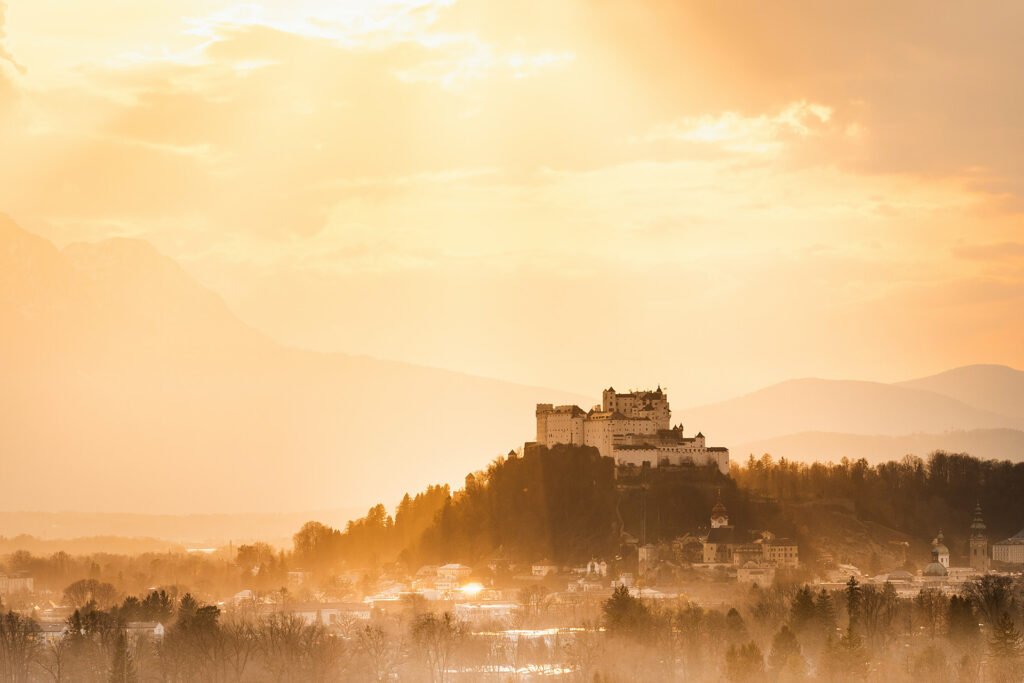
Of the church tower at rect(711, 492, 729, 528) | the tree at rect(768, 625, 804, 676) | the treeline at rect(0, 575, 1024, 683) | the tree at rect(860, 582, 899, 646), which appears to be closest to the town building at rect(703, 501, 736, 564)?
the church tower at rect(711, 492, 729, 528)

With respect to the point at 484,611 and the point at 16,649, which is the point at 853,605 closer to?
the point at 484,611

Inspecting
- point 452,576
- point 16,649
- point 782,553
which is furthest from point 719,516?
point 16,649

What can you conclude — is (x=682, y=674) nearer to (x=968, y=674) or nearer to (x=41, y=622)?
(x=968, y=674)

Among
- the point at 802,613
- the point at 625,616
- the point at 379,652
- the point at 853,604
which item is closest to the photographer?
the point at 379,652

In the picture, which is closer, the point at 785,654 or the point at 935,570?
the point at 785,654

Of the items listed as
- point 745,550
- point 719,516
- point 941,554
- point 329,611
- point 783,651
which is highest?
point 719,516

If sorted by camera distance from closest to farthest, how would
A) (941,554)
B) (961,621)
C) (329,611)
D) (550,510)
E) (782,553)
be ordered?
(961,621) → (329,611) → (782,553) → (550,510) → (941,554)

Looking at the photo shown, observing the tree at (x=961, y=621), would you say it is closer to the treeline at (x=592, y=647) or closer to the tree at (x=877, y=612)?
the treeline at (x=592, y=647)

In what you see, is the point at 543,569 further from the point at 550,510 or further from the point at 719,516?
the point at 719,516

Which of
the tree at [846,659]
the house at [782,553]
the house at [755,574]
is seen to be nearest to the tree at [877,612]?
the tree at [846,659]

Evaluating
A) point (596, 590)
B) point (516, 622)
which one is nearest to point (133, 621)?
point (516, 622)

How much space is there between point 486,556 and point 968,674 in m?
78.3

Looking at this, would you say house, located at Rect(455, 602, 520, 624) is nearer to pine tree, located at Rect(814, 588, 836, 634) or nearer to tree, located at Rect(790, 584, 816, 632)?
tree, located at Rect(790, 584, 816, 632)

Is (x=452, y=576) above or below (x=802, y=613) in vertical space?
above
